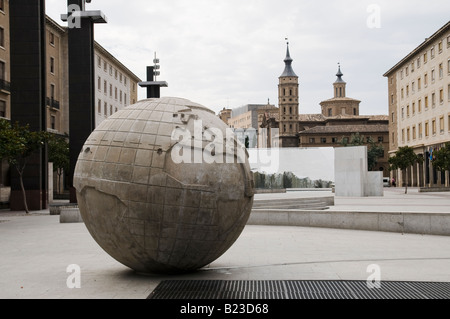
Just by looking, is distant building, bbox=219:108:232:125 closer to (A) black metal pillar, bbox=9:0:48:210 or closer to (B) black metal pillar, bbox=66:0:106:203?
(B) black metal pillar, bbox=66:0:106:203

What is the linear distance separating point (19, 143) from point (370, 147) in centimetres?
9303

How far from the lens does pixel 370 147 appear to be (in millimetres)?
104938

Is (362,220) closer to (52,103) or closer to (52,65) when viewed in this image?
(52,103)

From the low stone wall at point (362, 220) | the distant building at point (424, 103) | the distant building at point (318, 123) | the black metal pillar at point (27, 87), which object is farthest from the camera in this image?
the distant building at point (318, 123)

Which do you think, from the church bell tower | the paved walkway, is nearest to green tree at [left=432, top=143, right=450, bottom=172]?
the paved walkway

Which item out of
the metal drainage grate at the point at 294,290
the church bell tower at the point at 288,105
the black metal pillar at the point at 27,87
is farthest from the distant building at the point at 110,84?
the church bell tower at the point at 288,105

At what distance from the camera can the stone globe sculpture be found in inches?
269

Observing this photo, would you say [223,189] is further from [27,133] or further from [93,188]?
[27,133]

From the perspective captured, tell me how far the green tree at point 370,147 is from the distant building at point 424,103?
26.2 metres

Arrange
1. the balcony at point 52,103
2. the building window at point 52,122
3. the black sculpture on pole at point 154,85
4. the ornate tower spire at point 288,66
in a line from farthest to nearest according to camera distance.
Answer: the ornate tower spire at point 288,66 < the building window at point 52,122 < the balcony at point 52,103 < the black sculpture on pole at point 154,85

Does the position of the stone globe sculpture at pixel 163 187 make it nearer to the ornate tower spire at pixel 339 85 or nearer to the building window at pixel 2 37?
the building window at pixel 2 37

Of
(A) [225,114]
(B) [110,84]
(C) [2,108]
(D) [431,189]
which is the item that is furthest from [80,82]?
(A) [225,114]

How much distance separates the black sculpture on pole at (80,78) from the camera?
29078 millimetres

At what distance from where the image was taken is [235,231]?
24.5 feet
